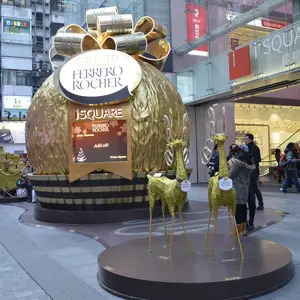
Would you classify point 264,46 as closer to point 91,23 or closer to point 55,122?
point 91,23

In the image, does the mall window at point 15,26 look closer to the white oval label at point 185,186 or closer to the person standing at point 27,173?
the person standing at point 27,173

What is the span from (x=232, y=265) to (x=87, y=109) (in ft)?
16.6

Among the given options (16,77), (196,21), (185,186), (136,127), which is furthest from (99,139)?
(16,77)

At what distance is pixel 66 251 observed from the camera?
5988mm

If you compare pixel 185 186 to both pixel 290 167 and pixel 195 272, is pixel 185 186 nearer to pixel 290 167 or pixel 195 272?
pixel 195 272

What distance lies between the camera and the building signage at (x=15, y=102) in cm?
4509

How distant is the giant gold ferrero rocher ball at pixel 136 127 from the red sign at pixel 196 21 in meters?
10.8

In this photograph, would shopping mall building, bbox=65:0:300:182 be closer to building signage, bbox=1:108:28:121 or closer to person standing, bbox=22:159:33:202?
person standing, bbox=22:159:33:202

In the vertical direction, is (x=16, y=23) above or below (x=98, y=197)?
above

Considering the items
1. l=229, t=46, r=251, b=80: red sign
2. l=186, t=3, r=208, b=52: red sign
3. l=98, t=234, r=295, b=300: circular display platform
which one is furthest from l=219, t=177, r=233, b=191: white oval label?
l=186, t=3, r=208, b=52: red sign

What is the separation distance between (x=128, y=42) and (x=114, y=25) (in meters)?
0.57

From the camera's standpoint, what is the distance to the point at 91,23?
9406 mm

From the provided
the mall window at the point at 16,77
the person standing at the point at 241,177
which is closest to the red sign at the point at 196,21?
the person standing at the point at 241,177

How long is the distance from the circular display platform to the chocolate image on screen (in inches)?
132
